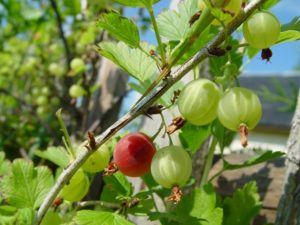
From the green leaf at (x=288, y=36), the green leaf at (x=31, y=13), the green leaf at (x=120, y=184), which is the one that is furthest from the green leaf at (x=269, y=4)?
the green leaf at (x=31, y=13)

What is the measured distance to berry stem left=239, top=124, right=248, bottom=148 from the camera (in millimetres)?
475

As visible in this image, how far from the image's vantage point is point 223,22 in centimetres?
47

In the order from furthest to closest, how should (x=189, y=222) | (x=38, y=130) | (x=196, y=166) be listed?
(x=38, y=130) → (x=196, y=166) → (x=189, y=222)

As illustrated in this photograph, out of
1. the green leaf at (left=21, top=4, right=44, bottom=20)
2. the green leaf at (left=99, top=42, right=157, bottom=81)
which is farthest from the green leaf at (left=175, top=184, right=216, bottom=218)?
the green leaf at (left=21, top=4, right=44, bottom=20)

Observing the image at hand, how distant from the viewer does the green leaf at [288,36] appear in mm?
532

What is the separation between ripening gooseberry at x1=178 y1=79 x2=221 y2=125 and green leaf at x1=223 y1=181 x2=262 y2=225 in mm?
301

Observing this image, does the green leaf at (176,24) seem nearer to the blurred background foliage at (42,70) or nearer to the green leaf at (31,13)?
the blurred background foliage at (42,70)

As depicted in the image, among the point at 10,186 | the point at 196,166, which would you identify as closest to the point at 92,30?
the point at 196,166

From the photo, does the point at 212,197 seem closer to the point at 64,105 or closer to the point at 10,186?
the point at 10,186

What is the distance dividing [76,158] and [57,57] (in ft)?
5.96

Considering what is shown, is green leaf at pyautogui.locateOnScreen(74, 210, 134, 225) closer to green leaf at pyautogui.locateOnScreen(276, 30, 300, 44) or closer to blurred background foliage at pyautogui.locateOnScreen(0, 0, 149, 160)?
green leaf at pyautogui.locateOnScreen(276, 30, 300, 44)

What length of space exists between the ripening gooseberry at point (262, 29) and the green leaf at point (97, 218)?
266mm

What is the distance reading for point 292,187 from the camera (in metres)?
0.79

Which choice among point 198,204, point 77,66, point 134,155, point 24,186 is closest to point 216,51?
point 134,155
